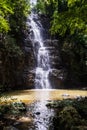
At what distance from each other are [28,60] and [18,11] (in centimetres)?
564

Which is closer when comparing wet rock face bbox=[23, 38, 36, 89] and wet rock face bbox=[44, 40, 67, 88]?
wet rock face bbox=[23, 38, 36, 89]

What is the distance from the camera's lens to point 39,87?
84.9 feet

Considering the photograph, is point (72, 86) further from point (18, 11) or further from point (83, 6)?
point (83, 6)

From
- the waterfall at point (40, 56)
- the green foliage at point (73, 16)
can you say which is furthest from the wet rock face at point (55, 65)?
the green foliage at point (73, 16)

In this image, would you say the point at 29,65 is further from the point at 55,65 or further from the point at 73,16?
the point at 73,16

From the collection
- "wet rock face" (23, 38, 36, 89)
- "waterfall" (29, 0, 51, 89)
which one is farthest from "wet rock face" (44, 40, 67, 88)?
"wet rock face" (23, 38, 36, 89)

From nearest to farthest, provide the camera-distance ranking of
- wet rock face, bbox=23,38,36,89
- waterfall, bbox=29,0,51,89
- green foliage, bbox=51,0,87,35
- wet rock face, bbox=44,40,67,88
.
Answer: green foliage, bbox=51,0,87,35 < wet rock face, bbox=23,38,36,89 < waterfall, bbox=29,0,51,89 < wet rock face, bbox=44,40,67,88

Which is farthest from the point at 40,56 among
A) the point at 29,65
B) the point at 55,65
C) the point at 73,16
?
the point at 73,16

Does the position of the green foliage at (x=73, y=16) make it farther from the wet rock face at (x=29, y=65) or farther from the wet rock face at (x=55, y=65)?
the wet rock face at (x=55, y=65)

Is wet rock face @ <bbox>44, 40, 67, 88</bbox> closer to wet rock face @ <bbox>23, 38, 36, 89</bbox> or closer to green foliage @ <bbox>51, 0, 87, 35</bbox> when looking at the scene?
wet rock face @ <bbox>23, 38, 36, 89</bbox>

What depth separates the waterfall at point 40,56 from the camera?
26.4 metres

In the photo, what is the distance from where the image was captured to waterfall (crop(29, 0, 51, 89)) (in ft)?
86.6

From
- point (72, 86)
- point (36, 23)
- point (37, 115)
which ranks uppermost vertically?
point (36, 23)

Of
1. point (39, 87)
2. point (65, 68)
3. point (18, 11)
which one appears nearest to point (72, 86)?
point (65, 68)
